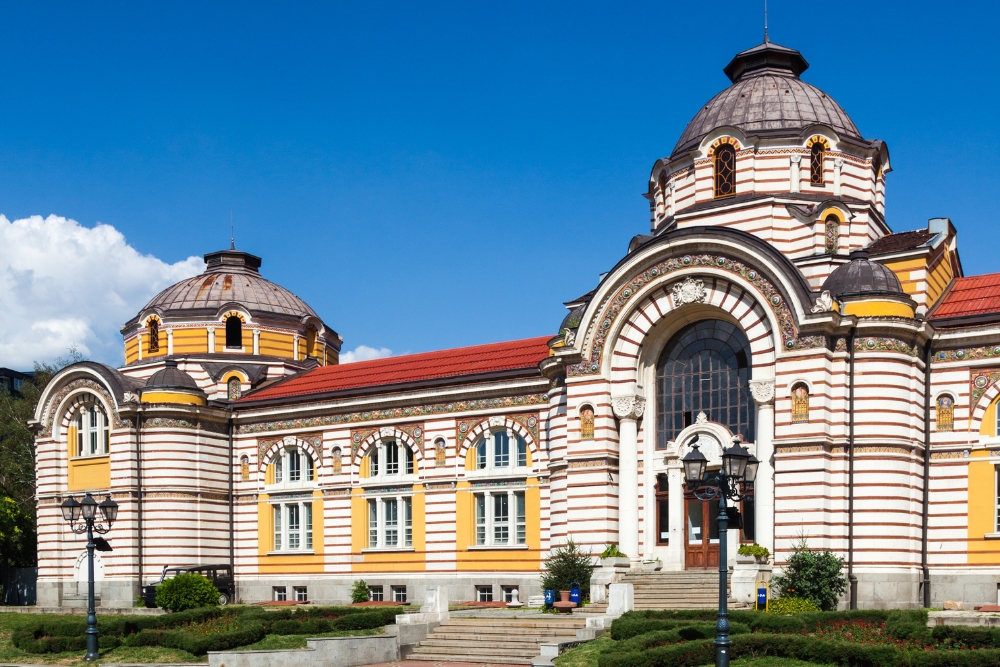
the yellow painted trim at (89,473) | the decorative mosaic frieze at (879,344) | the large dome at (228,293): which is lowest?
the yellow painted trim at (89,473)

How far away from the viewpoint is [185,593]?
137ft

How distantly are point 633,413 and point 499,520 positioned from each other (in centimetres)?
864

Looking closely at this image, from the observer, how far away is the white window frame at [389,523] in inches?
1809

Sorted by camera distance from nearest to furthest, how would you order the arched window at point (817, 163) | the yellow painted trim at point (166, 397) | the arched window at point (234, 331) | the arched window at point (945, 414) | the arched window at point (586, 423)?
the arched window at point (945, 414) < the arched window at point (586, 423) < the arched window at point (817, 163) < the yellow painted trim at point (166, 397) < the arched window at point (234, 331)

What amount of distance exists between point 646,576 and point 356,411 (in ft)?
50.8

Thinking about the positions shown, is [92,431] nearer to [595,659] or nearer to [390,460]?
[390,460]

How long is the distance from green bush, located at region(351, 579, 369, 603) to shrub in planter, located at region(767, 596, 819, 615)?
17602 millimetres

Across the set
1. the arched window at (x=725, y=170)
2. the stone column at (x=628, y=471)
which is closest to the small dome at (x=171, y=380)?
the stone column at (x=628, y=471)

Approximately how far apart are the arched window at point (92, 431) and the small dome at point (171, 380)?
257cm

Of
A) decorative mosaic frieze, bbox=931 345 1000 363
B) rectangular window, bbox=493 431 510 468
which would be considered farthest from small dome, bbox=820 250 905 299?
rectangular window, bbox=493 431 510 468

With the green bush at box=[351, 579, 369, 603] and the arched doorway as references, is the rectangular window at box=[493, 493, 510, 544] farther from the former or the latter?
the arched doorway

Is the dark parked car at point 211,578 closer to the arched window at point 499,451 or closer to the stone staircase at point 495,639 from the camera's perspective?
the arched window at point 499,451

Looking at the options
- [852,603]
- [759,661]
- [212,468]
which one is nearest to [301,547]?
[212,468]

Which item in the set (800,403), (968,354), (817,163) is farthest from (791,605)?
A: (817,163)
